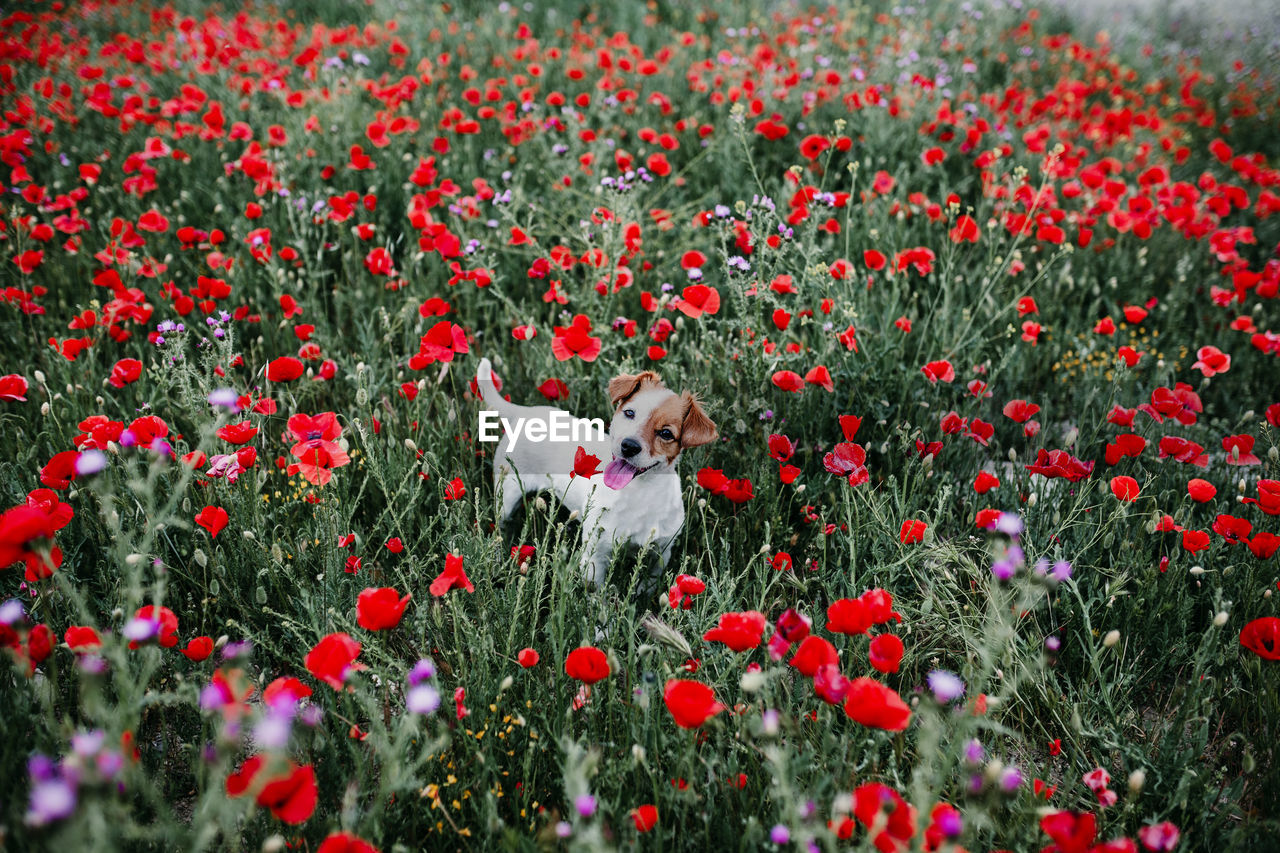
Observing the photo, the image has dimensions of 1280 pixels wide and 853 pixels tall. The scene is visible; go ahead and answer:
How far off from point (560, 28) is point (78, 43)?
4.48 metres

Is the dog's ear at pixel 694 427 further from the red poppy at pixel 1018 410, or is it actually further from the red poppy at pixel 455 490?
the red poppy at pixel 1018 410

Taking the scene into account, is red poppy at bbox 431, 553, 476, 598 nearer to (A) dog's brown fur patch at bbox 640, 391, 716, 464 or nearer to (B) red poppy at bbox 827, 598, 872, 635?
(A) dog's brown fur patch at bbox 640, 391, 716, 464

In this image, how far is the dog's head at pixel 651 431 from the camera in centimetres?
191

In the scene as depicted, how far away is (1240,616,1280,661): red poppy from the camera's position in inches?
63.5

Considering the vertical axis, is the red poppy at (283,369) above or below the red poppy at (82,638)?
above

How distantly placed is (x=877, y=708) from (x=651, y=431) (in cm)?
91

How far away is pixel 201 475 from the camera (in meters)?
2.24

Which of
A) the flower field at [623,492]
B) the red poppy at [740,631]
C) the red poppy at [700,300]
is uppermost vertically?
the red poppy at [700,300]

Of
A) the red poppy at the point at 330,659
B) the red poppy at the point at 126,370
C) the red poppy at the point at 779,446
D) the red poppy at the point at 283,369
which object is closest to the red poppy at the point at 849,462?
the red poppy at the point at 779,446

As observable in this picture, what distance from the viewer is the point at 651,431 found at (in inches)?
75.5

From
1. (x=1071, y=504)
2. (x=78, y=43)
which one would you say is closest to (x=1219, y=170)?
(x=1071, y=504)

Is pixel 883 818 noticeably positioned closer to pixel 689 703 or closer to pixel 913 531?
pixel 689 703

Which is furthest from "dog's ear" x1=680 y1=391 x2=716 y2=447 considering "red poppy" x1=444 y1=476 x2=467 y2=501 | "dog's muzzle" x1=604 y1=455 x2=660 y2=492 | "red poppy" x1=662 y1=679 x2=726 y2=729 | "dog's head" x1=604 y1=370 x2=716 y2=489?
"red poppy" x1=662 y1=679 x2=726 y2=729

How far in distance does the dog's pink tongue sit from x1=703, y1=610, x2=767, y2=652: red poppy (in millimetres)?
569
